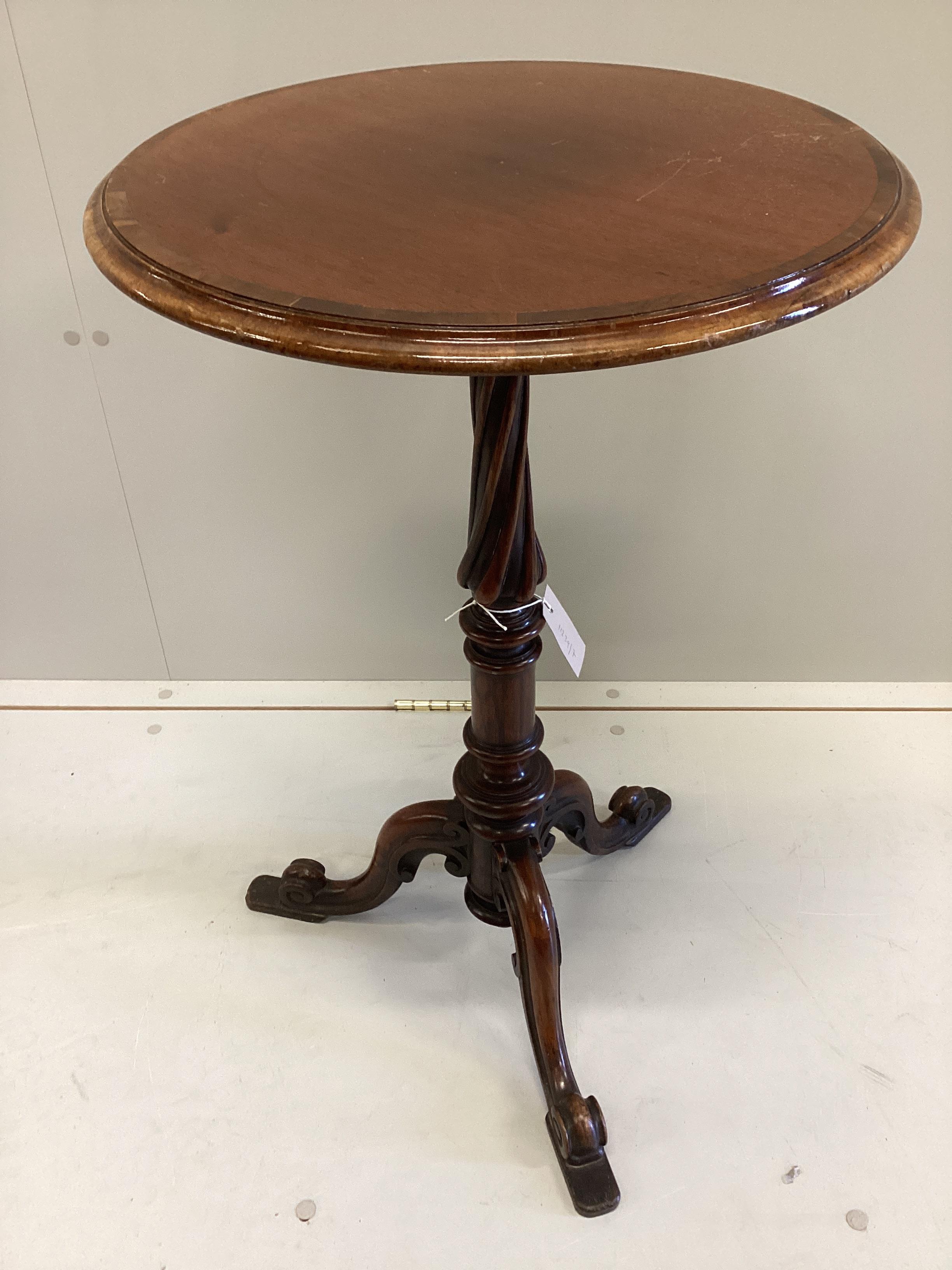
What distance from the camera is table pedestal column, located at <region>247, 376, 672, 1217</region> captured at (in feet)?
3.28

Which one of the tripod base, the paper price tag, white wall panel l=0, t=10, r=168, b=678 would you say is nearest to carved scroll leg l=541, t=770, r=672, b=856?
the tripod base

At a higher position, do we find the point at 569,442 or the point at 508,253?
the point at 508,253

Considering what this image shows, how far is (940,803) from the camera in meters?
1.56

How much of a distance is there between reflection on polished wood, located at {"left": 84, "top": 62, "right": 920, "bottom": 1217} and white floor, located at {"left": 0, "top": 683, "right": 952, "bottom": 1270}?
11cm

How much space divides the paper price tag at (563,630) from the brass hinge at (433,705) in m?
0.61

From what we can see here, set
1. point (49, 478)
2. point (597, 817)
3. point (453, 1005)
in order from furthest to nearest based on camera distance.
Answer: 1. point (49, 478)
2. point (597, 817)
3. point (453, 1005)

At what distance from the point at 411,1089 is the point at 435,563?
784 mm

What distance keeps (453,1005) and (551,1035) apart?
0.18 meters

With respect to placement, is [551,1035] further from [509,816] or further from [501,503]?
[501,503]

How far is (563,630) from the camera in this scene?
1.15 m

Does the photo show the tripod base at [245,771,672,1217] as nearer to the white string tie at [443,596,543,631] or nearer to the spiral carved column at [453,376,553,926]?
the spiral carved column at [453,376,553,926]

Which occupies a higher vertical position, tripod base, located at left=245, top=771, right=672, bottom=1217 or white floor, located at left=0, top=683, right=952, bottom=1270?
tripod base, located at left=245, top=771, right=672, bottom=1217

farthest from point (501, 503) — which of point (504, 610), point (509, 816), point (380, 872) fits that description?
point (380, 872)

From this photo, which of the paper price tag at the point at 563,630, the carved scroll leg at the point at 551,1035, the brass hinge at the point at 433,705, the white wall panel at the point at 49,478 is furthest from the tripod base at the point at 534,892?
the white wall panel at the point at 49,478
